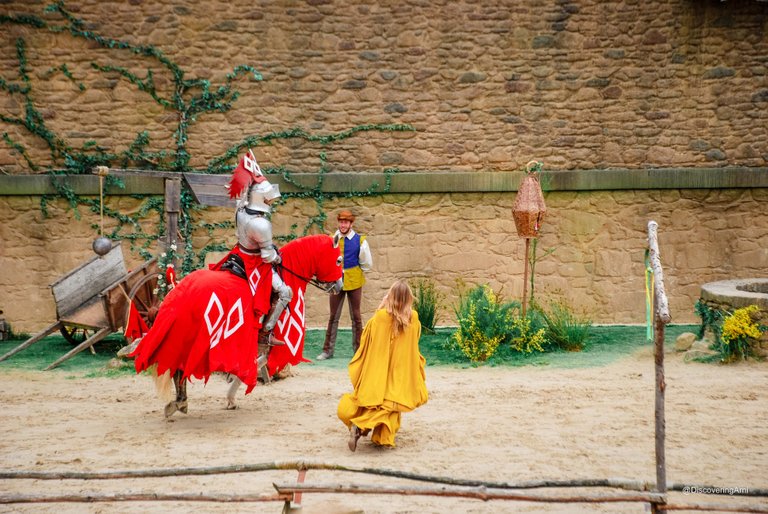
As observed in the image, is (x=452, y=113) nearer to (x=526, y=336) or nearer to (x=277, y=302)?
(x=526, y=336)

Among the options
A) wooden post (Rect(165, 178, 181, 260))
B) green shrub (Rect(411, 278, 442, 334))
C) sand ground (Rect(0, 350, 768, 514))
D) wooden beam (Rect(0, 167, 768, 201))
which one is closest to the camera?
sand ground (Rect(0, 350, 768, 514))

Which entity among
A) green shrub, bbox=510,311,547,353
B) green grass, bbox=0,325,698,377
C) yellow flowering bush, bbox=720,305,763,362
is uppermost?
yellow flowering bush, bbox=720,305,763,362

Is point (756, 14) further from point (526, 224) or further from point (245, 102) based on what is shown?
point (245, 102)

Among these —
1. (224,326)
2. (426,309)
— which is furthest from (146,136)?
(224,326)

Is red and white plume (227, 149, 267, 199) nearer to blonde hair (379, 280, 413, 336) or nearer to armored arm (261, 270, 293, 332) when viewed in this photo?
armored arm (261, 270, 293, 332)

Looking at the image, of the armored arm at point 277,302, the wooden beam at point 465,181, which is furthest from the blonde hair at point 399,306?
the wooden beam at point 465,181

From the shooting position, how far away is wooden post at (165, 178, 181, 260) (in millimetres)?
9062

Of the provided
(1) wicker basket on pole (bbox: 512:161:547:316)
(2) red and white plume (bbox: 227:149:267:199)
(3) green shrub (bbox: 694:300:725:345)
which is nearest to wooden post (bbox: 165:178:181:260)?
(2) red and white plume (bbox: 227:149:267:199)

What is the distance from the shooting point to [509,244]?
11891 millimetres

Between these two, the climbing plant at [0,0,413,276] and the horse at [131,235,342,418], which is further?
the climbing plant at [0,0,413,276]

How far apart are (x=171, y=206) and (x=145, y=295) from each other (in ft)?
5.35

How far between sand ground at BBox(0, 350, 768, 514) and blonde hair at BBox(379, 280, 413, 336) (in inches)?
35.2

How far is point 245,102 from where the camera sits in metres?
11.9

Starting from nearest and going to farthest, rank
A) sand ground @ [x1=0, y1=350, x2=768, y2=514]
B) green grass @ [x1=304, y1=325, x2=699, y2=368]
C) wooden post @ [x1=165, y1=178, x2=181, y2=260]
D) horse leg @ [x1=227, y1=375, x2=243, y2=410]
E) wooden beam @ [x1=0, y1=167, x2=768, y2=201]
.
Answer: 1. sand ground @ [x1=0, y1=350, x2=768, y2=514]
2. horse leg @ [x1=227, y1=375, x2=243, y2=410]
3. wooden post @ [x1=165, y1=178, x2=181, y2=260]
4. green grass @ [x1=304, y1=325, x2=699, y2=368]
5. wooden beam @ [x1=0, y1=167, x2=768, y2=201]
